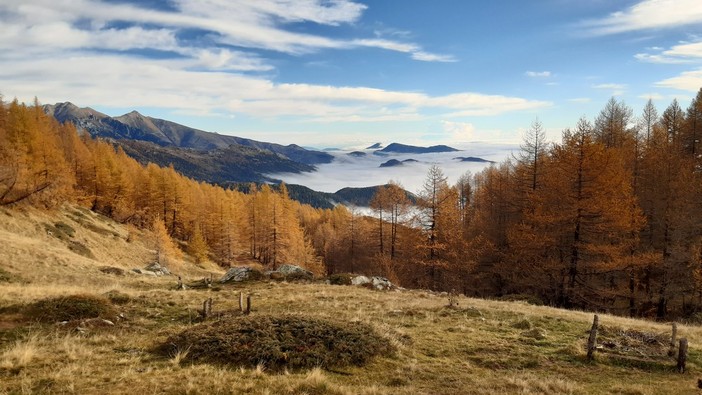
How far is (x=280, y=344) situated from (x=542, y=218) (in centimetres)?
2766

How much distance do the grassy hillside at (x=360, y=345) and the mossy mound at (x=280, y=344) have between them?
15.1 inches

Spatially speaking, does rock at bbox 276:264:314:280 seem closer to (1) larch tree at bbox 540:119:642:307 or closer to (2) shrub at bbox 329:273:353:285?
(2) shrub at bbox 329:273:353:285

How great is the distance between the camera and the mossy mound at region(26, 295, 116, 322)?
16.4 metres

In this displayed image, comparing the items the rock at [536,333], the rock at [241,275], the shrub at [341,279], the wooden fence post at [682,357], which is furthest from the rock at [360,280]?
the wooden fence post at [682,357]

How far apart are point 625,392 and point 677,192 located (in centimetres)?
3433

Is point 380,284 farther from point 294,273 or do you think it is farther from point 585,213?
point 585,213

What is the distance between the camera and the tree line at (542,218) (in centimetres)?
3247

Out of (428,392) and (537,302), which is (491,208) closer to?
(537,302)

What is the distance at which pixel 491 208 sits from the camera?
53.6 meters

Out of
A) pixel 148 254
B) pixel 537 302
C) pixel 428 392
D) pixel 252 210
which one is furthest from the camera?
pixel 252 210

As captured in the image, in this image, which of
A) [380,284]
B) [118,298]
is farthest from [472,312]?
[118,298]

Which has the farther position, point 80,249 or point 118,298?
point 80,249

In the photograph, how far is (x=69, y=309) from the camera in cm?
1703

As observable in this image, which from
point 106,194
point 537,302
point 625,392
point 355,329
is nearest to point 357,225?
point 537,302
